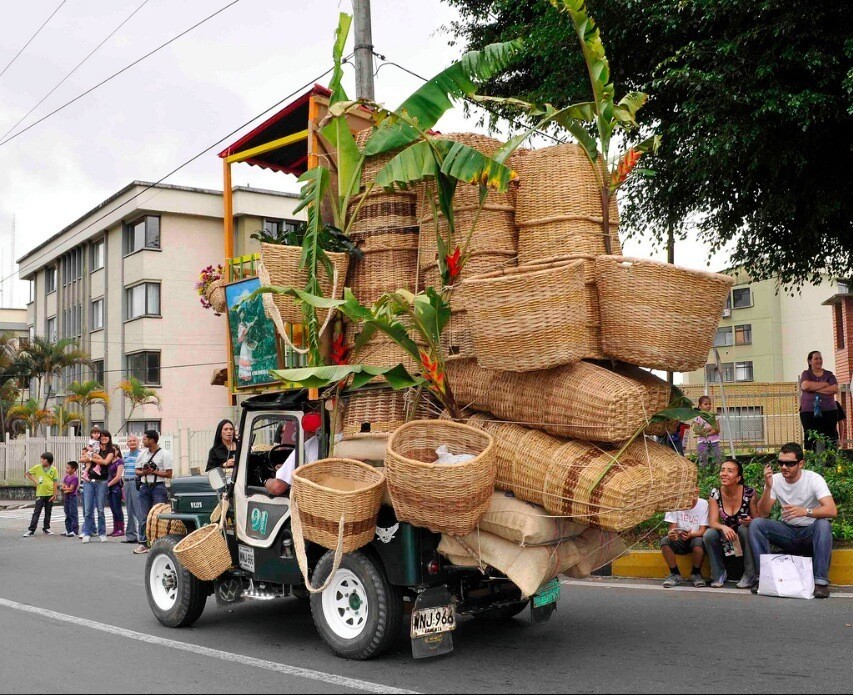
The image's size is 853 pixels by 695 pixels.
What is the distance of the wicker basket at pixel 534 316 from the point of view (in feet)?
19.6

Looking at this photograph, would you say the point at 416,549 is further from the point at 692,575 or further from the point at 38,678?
the point at 692,575

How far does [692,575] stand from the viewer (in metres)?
9.80

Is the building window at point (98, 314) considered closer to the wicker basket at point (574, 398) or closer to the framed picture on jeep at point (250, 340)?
the framed picture on jeep at point (250, 340)

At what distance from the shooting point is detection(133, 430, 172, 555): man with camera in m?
15.1

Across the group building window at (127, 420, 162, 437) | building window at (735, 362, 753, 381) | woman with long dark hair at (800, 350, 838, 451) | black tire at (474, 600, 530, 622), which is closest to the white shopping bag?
black tire at (474, 600, 530, 622)

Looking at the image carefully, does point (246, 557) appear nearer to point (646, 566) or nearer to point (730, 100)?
point (646, 566)

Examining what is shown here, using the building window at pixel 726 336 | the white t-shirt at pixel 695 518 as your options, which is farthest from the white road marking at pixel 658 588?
the building window at pixel 726 336

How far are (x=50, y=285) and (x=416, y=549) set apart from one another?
47.0 metres

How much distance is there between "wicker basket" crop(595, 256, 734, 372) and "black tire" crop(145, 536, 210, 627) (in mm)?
4072

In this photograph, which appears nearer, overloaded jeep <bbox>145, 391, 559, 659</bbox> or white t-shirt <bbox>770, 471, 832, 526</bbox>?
overloaded jeep <bbox>145, 391, 559, 659</bbox>

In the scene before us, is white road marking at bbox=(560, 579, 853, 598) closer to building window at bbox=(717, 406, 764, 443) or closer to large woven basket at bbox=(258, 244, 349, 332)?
large woven basket at bbox=(258, 244, 349, 332)

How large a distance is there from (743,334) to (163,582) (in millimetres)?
43701

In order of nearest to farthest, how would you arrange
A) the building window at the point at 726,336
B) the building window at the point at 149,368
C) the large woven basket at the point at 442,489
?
the large woven basket at the point at 442,489 → the building window at the point at 149,368 → the building window at the point at 726,336

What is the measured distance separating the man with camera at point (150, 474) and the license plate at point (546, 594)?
30.3ft
